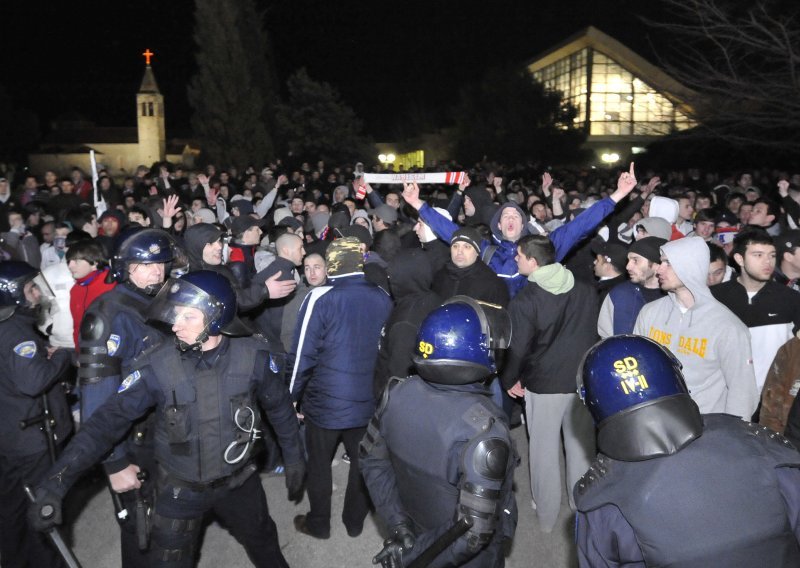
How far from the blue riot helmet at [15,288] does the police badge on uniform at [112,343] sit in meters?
0.70

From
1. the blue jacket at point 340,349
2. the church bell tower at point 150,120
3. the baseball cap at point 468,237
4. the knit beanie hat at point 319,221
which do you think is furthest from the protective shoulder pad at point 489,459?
the church bell tower at point 150,120

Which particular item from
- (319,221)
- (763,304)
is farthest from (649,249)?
(319,221)

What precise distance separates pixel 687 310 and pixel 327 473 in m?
2.68

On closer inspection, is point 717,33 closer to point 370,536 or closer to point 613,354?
point 370,536

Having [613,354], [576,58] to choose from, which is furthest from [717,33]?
[576,58]

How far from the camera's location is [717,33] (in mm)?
11500

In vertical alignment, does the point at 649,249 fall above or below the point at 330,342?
above

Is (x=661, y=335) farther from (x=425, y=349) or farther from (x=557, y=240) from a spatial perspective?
(x=557, y=240)

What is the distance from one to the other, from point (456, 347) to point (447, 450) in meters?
0.40

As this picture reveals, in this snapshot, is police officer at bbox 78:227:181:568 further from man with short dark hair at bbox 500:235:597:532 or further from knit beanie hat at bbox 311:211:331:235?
knit beanie hat at bbox 311:211:331:235

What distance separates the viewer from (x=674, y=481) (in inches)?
72.2

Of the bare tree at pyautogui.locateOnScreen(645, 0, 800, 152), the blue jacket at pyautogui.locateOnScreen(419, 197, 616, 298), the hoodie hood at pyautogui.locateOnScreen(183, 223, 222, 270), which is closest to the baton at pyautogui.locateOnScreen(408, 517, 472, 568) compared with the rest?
the blue jacket at pyautogui.locateOnScreen(419, 197, 616, 298)

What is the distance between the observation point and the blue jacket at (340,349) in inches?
178

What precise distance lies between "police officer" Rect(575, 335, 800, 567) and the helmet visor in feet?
6.30
